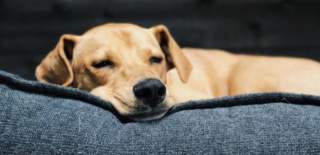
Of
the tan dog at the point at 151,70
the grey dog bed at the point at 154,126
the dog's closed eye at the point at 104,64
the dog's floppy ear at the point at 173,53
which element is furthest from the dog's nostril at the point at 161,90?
the dog's floppy ear at the point at 173,53

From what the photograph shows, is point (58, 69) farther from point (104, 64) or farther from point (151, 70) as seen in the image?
point (151, 70)

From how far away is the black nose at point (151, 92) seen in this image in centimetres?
179

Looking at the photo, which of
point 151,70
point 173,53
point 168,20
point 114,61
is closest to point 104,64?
point 114,61

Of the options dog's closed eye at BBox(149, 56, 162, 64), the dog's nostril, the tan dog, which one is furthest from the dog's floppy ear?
the dog's nostril

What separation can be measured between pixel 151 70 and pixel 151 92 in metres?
0.31

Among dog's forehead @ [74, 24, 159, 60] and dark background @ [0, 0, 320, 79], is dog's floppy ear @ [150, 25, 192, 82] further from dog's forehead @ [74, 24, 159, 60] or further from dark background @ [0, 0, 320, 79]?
dark background @ [0, 0, 320, 79]

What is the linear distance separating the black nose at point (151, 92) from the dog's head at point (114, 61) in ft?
0.16

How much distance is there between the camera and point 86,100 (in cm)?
162

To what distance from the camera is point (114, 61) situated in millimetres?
2158

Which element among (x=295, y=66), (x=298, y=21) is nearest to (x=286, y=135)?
(x=295, y=66)

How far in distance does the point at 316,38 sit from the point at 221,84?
0.75 metres

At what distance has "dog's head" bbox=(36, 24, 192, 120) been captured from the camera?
2.02 meters

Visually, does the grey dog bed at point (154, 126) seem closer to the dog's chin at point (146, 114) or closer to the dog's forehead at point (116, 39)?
the dog's chin at point (146, 114)

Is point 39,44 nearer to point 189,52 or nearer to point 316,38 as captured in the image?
point 189,52
